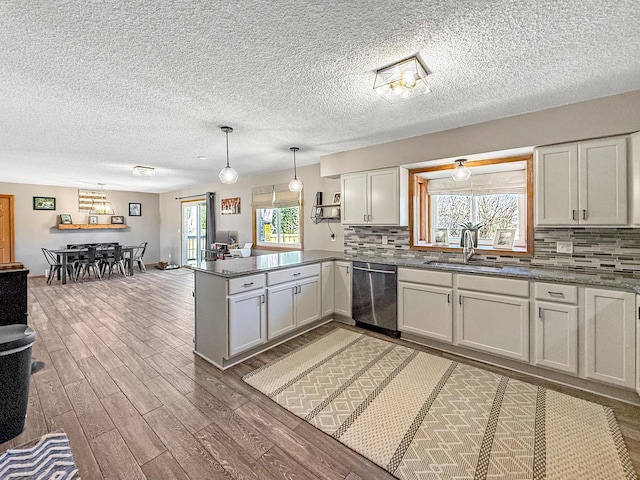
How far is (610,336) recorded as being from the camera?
2.20 meters

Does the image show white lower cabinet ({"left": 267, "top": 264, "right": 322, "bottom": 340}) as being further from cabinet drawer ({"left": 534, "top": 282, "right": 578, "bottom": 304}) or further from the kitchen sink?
cabinet drawer ({"left": 534, "top": 282, "right": 578, "bottom": 304})

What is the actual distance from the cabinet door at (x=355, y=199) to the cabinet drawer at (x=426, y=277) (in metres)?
0.93

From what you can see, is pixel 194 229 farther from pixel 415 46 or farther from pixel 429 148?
pixel 415 46

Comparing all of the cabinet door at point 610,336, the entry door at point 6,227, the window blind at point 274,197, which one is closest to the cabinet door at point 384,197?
the window blind at point 274,197

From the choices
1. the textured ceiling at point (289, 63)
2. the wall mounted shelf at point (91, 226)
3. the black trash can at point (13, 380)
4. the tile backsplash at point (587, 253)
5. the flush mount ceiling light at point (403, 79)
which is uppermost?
the textured ceiling at point (289, 63)

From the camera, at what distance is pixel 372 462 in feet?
5.36

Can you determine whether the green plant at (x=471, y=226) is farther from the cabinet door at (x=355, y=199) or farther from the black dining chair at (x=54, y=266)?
the black dining chair at (x=54, y=266)

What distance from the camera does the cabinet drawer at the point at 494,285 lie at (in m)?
2.56

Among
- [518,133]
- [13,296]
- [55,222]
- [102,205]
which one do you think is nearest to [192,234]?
[102,205]

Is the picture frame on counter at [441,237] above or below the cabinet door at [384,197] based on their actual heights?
below

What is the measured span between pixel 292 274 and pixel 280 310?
16.5 inches

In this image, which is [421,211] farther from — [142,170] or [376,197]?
[142,170]

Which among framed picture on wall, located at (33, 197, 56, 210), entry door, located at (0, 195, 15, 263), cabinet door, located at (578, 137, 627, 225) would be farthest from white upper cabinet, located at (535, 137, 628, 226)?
entry door, located at (0, 195, 15, 263)

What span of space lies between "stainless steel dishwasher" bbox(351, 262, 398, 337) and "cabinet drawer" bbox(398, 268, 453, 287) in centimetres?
11
